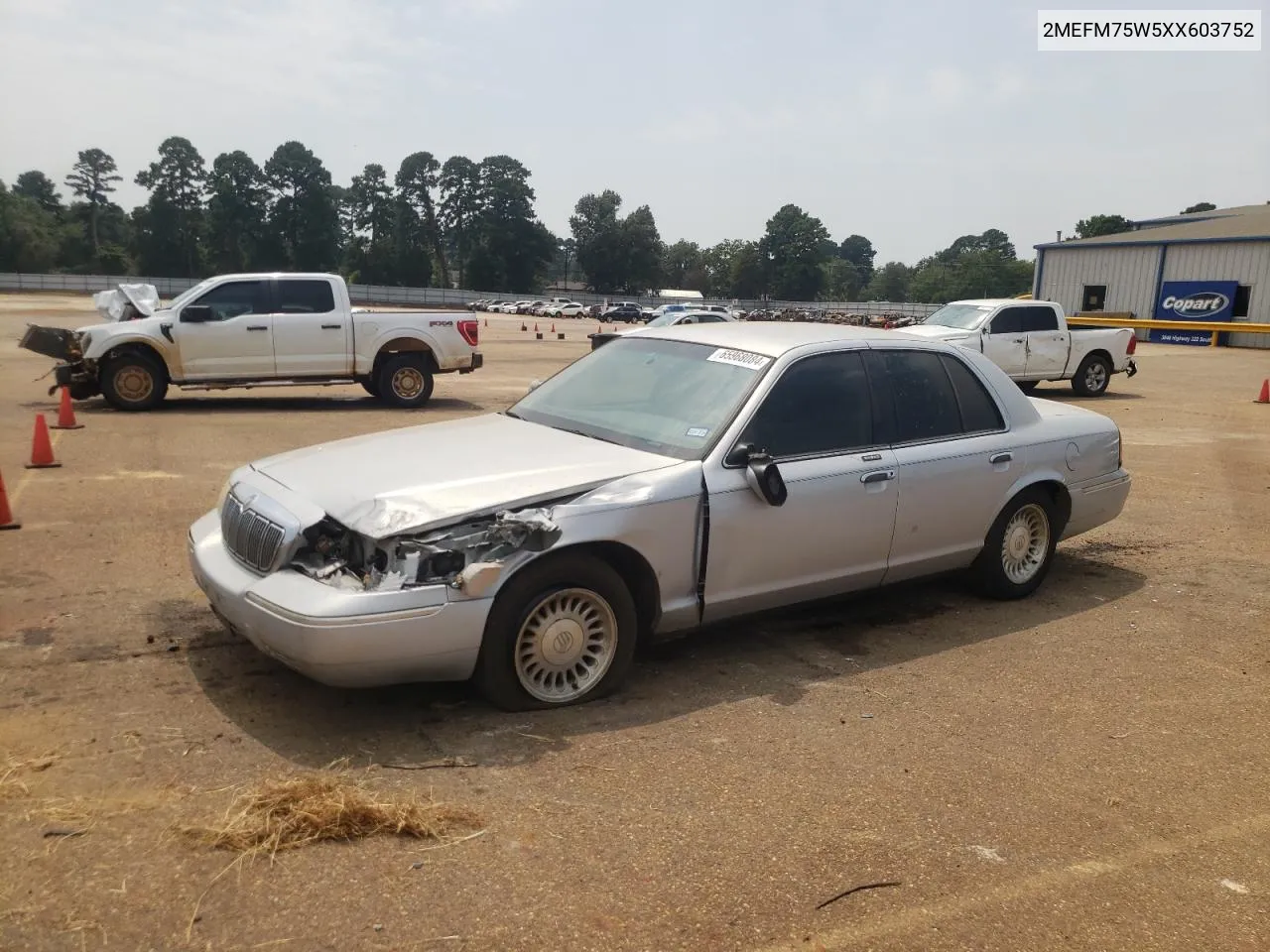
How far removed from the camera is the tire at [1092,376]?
1925 centimetres

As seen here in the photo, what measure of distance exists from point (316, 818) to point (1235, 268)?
46526 mm

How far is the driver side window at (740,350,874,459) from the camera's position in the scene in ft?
16.0

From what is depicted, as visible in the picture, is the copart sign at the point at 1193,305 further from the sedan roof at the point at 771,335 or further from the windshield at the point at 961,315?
the sedan roof at the point at 771,335

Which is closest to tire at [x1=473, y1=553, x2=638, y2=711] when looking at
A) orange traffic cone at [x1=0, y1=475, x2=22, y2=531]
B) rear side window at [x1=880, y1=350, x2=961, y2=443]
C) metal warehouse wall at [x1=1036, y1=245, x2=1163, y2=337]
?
rear side window at [x1=880, y1=350, x2=961, y2=443]

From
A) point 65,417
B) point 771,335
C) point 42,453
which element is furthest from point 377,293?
point 771,335

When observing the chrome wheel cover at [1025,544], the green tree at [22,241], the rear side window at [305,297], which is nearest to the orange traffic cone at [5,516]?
the chrome wheel cover at [1025,544]

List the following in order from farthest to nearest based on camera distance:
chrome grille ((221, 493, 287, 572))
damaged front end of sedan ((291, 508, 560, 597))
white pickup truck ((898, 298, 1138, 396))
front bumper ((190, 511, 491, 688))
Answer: white pickup truck ((898, 298, 1138, 396)) < chrome grille ((221, 493, 287, 572)) < damaged front end of sedan ((291, 508, 560, 597)) < front bumper ((190, 511, 491, 688))

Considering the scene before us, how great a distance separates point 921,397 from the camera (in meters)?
5.55

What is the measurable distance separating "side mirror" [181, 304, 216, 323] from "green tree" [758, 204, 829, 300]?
121 meters

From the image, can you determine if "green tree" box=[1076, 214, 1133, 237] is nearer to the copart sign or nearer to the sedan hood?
the copart sign

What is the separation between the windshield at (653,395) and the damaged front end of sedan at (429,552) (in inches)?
36.4

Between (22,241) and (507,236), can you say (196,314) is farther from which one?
(507,236)

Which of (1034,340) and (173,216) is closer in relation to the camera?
(1034,340)

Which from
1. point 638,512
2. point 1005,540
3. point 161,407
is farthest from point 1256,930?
point 161,407
